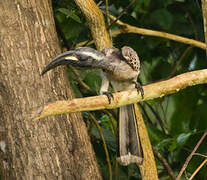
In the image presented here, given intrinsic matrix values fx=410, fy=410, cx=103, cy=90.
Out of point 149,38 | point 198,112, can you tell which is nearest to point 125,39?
point 149,38

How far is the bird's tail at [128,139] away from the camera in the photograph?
7.66 ft

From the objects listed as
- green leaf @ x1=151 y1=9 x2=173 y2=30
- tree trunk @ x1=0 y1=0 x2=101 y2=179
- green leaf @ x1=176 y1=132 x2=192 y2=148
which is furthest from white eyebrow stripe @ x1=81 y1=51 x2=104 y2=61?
green leaf @ x1=151 y1=9 x2=173 y2=30

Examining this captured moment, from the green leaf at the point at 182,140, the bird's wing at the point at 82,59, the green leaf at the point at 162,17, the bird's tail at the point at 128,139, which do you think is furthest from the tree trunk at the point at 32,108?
the green leaf at the point at 162,17

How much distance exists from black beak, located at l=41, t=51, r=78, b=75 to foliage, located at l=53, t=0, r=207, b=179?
429 mm

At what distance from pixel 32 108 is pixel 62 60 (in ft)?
0.92

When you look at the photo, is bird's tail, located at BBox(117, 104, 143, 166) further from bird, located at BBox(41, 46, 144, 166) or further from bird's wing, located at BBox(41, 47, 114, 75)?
bird's wing, located at BBox(41, 47, 114, 75)

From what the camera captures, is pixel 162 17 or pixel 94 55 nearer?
pixel 94 55

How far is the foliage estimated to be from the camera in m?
2.59

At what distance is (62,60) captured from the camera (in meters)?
1.91

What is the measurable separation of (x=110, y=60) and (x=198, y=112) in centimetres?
101

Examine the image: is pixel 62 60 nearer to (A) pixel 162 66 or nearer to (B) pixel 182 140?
(B) pixel 182 140

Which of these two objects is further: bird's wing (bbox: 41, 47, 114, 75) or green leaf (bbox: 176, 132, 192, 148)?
green leaf (bbox: 176, 132, 192, 148)

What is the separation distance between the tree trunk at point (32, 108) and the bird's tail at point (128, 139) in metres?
0.28

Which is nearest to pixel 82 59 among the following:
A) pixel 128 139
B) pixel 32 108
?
pixel 32 108
